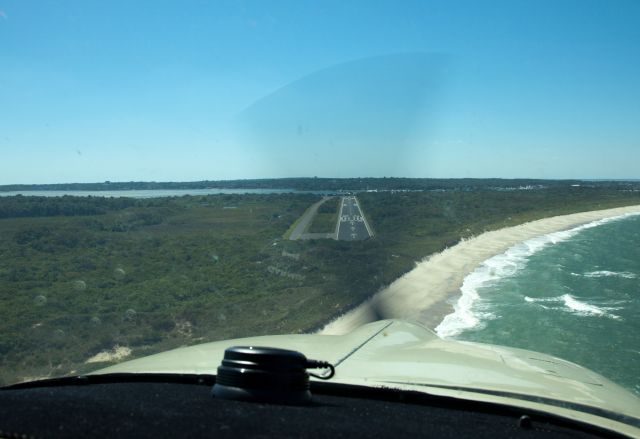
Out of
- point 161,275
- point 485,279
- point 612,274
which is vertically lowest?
point 612,274

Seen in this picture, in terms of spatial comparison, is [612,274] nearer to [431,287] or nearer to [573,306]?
[573,306]

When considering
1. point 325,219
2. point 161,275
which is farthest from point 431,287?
point 325,219

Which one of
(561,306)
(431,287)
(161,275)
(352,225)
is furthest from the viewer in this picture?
(352,225)

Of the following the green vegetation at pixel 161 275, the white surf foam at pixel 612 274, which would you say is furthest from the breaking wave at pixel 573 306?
the white surf foam at pixel 612 274

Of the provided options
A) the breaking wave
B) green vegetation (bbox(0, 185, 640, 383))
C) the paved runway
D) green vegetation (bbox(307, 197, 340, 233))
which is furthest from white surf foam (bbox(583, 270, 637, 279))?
green vegetation (bbox(307, 197, 340, 233))

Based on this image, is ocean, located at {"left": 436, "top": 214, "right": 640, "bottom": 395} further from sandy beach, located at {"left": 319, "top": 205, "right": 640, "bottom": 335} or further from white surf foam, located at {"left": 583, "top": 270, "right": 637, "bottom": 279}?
sandy beach, located at {"left": 319, "top": 205, "right": 640, "bottom": 335}

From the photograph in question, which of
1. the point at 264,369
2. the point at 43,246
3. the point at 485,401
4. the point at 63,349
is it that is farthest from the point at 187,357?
the point at 43,246
